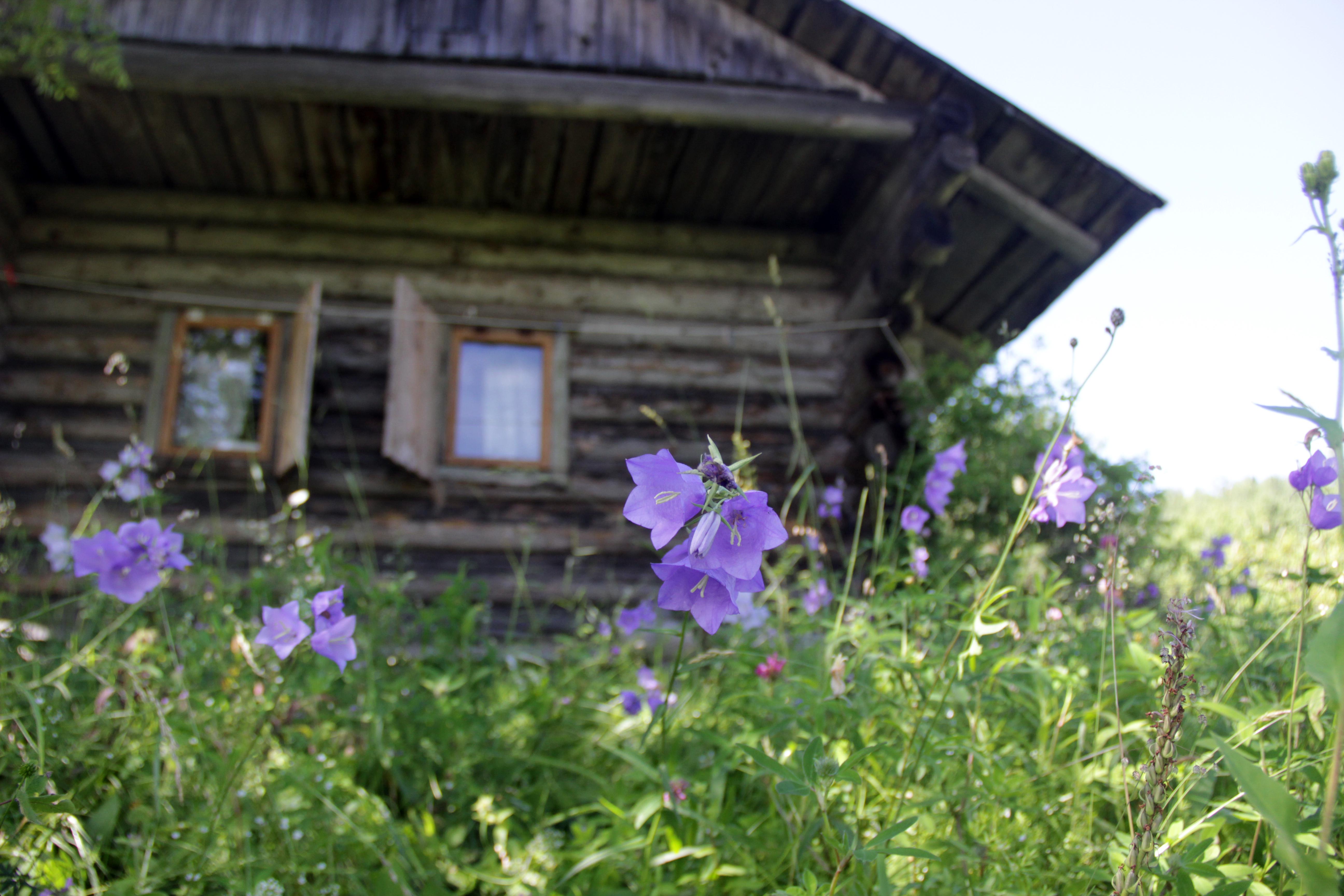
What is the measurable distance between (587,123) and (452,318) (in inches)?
50.0

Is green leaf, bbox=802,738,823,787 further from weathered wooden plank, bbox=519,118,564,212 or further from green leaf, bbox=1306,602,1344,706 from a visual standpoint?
weathered wooden plank, bbox=519,118,564,212

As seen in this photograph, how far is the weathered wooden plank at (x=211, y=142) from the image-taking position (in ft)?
13.1

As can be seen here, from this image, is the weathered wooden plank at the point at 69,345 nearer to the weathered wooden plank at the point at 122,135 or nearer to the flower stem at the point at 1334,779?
the weathered wooden plank at the point at 122,135

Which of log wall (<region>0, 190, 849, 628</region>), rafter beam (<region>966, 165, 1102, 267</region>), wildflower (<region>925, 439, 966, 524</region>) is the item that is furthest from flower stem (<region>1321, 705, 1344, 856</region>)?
rafter beam (<region>966, 165, 1102, 267</region>)

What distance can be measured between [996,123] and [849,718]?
11.9 ft

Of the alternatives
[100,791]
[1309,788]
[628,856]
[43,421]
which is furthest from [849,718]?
[43,421]

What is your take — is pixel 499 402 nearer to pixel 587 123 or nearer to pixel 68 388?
pixel 587 123

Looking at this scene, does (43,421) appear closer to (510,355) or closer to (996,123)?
(510,355)

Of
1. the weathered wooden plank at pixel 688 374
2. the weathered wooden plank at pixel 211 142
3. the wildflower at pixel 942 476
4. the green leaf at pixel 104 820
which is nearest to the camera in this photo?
the green leaf at pixel 104 820

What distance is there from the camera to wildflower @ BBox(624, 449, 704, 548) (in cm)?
82

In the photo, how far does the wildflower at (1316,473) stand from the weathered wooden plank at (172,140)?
469cm

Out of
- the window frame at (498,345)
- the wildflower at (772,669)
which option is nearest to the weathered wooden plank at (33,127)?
the window frame at (498,345)

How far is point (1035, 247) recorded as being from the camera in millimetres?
4676

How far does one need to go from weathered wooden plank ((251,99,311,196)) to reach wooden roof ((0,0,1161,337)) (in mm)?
15
